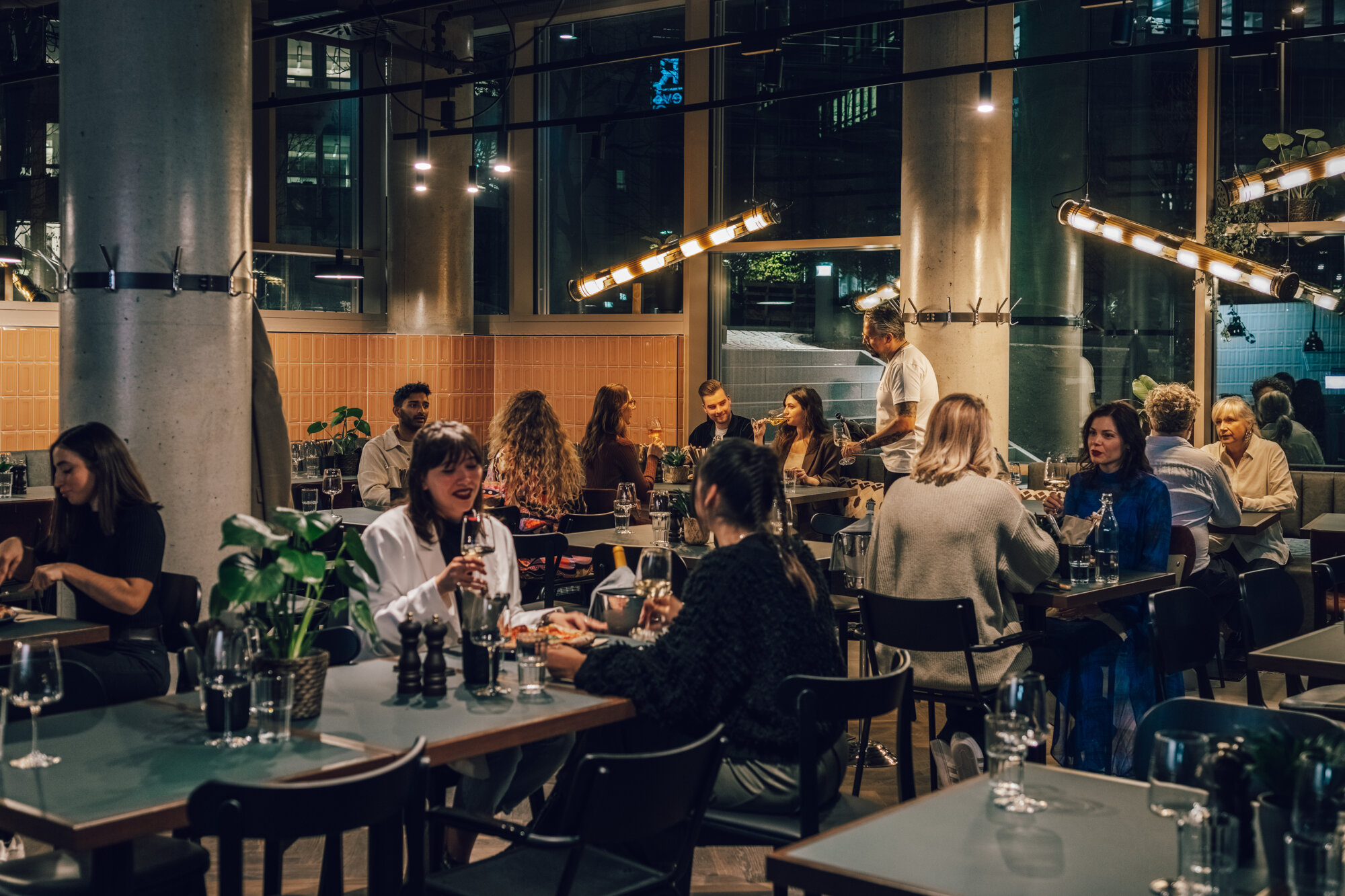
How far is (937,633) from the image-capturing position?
451cm

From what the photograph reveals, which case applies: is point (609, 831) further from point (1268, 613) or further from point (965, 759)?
point (1268, 613)

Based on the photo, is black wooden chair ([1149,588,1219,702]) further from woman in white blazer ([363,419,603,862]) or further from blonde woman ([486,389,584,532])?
blonde woman ([486,389,584,532])

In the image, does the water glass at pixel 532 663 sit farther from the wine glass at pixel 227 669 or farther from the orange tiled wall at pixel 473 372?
the orange tiled wall at pixel 473 372

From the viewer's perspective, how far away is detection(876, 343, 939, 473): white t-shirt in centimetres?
863

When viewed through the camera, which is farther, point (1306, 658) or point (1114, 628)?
point (1114, 628)

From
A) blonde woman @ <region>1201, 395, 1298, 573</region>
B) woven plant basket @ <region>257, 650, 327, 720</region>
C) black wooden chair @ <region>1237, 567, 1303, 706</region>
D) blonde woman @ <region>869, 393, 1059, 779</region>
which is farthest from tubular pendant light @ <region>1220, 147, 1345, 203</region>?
woven plant basket @ <region>257, 650, 327, 720</region>

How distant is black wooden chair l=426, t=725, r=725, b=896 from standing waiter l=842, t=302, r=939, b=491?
563 cm

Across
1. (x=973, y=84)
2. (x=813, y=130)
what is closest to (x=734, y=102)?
(x=973, y=84)

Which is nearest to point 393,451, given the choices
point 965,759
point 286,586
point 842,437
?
point 842,437

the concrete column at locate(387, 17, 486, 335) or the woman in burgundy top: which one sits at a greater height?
the concrete column at locate(387, 17, 486, 335)

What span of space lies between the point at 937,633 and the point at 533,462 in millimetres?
3123

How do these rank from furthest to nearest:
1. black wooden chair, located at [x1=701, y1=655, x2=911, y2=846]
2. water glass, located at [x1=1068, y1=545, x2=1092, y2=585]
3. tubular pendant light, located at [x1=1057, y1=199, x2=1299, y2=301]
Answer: tubular pendant light, located at [x1=1057, y1=199, x2=1299, y2=301], water glass, located at [x1=1068, y1=545, x2=1092, y2=585], black wooden chair, located at [x1=701, y1=655, x2=911, y2=846]

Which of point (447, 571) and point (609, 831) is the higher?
point (447, 571)

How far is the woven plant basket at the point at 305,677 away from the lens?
3.06 m
